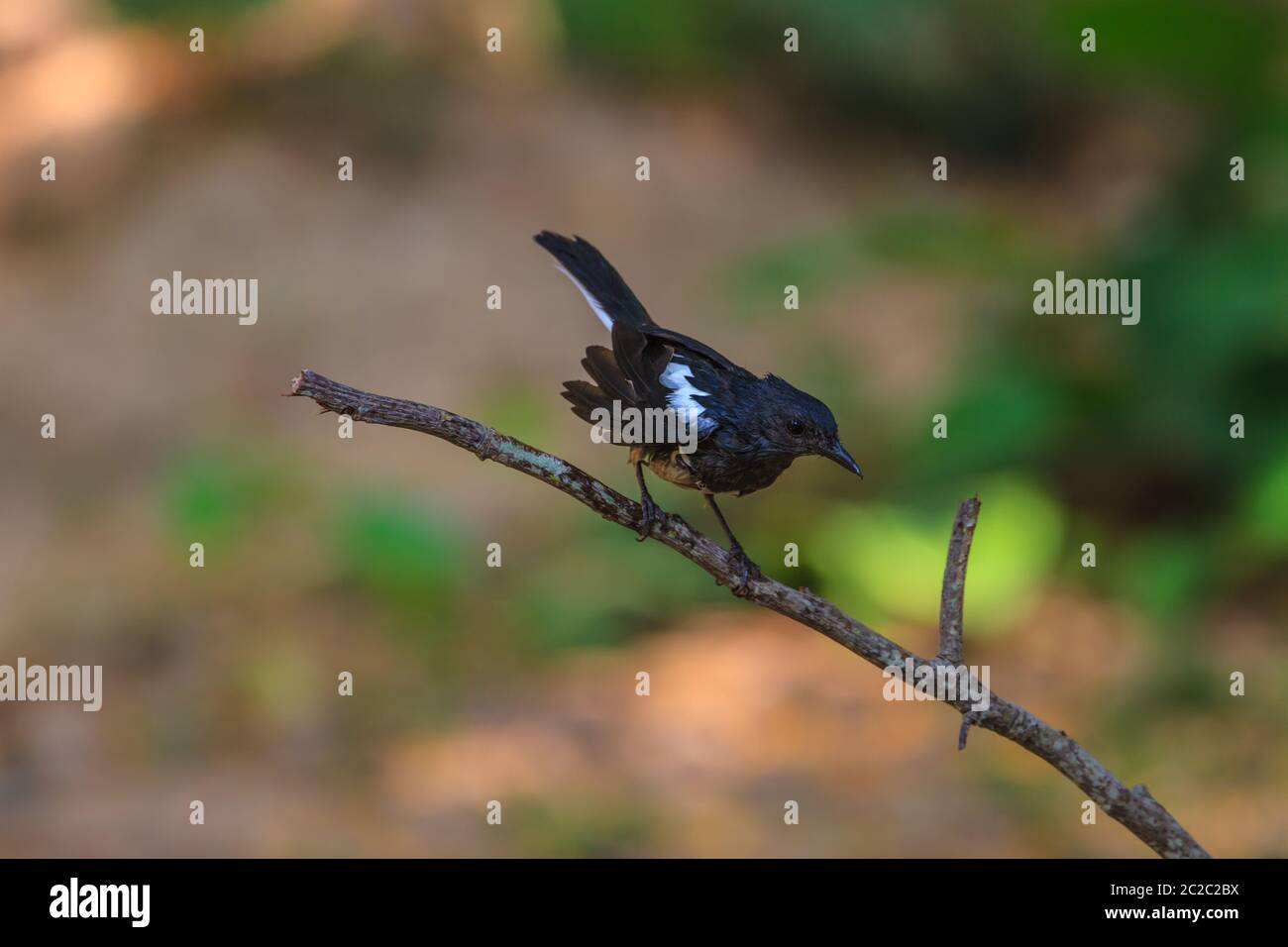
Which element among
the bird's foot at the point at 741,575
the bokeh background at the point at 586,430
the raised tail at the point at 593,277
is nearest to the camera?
the bird's foot at the point at 741,575

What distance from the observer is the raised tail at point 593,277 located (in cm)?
362

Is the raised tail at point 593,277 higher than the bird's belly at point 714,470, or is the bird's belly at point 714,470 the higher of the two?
the raised tail at point 593,277

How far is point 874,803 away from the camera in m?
6.17

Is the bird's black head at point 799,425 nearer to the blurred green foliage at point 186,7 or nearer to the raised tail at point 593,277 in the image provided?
the raised tail at point 593,277

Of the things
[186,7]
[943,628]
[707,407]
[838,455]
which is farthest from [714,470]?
[186,7]

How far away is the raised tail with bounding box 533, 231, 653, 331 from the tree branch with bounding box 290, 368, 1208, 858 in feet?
3.64

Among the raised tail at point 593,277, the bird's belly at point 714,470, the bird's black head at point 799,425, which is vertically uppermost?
the raised tail at point 593,277

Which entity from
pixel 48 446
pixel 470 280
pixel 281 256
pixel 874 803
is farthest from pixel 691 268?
pixel 874 803

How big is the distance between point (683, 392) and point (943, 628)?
104cm

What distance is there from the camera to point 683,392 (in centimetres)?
328

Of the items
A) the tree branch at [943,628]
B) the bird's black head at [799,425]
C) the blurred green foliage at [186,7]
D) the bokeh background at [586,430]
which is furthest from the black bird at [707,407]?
the blurred green foliage at [186,7]

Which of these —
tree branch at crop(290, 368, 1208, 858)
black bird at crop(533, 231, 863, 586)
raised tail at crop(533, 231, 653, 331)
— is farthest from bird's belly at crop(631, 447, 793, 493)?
tree branch at crop(290, 368, 1208, 858)

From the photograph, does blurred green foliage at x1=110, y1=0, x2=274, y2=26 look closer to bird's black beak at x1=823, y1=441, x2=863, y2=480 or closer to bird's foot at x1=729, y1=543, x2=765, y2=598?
bird's black beak at x1=823, y1=441, x2=863, y2=480

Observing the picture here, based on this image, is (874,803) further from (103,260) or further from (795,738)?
(103,260)
